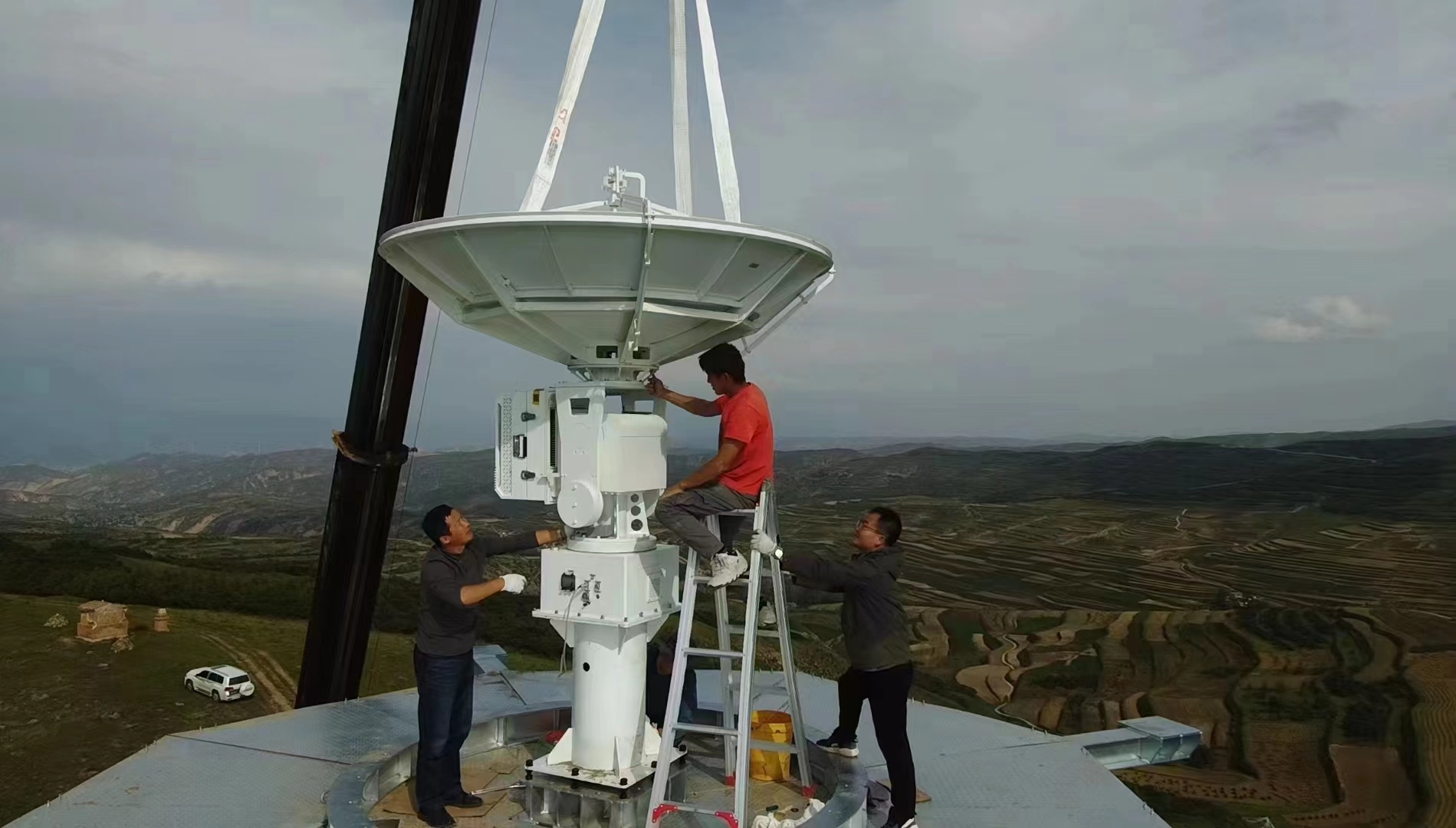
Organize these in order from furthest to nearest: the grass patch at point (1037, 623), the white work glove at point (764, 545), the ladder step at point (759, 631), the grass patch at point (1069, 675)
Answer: the grass patch at point (1037, 623) → the grass patch at point (1069, 675) → the ladder step at point (759, 631) → the white work glove at point (764, 545)

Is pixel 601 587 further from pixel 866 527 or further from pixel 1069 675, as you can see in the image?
pixel 1069 675

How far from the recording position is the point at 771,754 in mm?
6652

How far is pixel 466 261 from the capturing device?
543 centimetres

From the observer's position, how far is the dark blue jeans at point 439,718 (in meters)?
5.63

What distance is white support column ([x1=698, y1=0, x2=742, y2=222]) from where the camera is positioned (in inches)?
235

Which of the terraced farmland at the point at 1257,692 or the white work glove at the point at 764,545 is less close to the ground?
the white work glove at the point at 764,545

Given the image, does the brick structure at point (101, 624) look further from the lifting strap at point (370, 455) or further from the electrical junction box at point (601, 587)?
the electrical junction box at point (601, 587)

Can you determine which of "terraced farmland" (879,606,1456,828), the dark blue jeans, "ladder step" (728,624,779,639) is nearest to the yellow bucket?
"ladder step" (728,624,779,639)

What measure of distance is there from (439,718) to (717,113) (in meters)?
4.42

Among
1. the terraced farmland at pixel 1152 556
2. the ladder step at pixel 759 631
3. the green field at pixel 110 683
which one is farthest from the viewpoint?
the terraced farmland at pixel 1152 556

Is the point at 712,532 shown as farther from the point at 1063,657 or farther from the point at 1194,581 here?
the point at 1194,581

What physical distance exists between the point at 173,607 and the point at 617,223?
53.4ft

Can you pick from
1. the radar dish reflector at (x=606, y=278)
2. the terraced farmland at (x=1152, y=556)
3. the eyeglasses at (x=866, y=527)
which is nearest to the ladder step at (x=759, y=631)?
the eyeglasses at (x=866, y=527)

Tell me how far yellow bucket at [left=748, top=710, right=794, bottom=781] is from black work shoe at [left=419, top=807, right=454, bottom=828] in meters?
2.11
